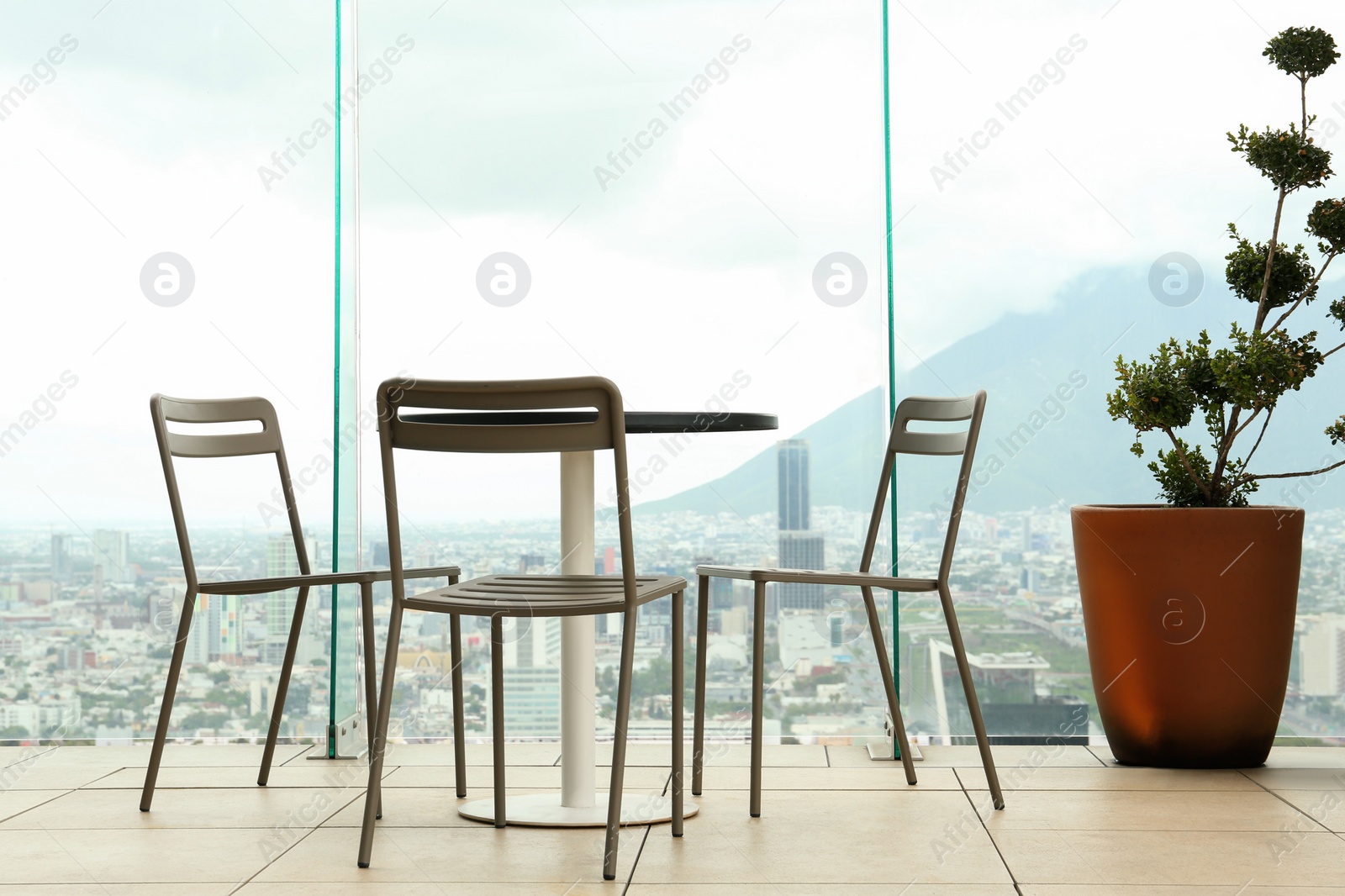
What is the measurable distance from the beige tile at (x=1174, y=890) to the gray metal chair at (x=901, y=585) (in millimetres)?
466

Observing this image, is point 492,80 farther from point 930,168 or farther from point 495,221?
point 930,168

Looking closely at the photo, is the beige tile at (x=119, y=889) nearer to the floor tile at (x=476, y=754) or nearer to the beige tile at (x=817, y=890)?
the beige tile at (x=817, y=890)

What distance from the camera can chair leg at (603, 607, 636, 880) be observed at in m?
1.80

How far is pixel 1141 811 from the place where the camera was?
2.27 meters

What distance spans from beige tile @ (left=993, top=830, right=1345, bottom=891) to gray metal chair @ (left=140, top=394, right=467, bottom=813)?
3.72ft

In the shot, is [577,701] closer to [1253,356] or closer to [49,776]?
[49,776]

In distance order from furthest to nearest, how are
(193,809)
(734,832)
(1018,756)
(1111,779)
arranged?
(1018,756) → (1111,779) → (193,809) → (734,832)

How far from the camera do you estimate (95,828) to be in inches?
86.1

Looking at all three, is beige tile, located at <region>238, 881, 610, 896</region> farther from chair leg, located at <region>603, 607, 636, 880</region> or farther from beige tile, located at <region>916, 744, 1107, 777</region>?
beige tile, located at <region>916, 744, 1107, 777</region>

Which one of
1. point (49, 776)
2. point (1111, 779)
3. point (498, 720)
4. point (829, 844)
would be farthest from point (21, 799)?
point (1111, 779)

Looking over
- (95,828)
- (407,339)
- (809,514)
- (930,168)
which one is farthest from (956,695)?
(95,828)

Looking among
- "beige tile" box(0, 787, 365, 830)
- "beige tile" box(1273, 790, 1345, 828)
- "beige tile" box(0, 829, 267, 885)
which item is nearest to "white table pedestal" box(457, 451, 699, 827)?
"beige tile" box(0, 787, 365, 830)

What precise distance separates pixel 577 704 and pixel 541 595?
0.36 metres

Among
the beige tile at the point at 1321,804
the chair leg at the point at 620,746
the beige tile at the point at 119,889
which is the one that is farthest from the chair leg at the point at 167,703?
the beige tile at the point at 1321,804
